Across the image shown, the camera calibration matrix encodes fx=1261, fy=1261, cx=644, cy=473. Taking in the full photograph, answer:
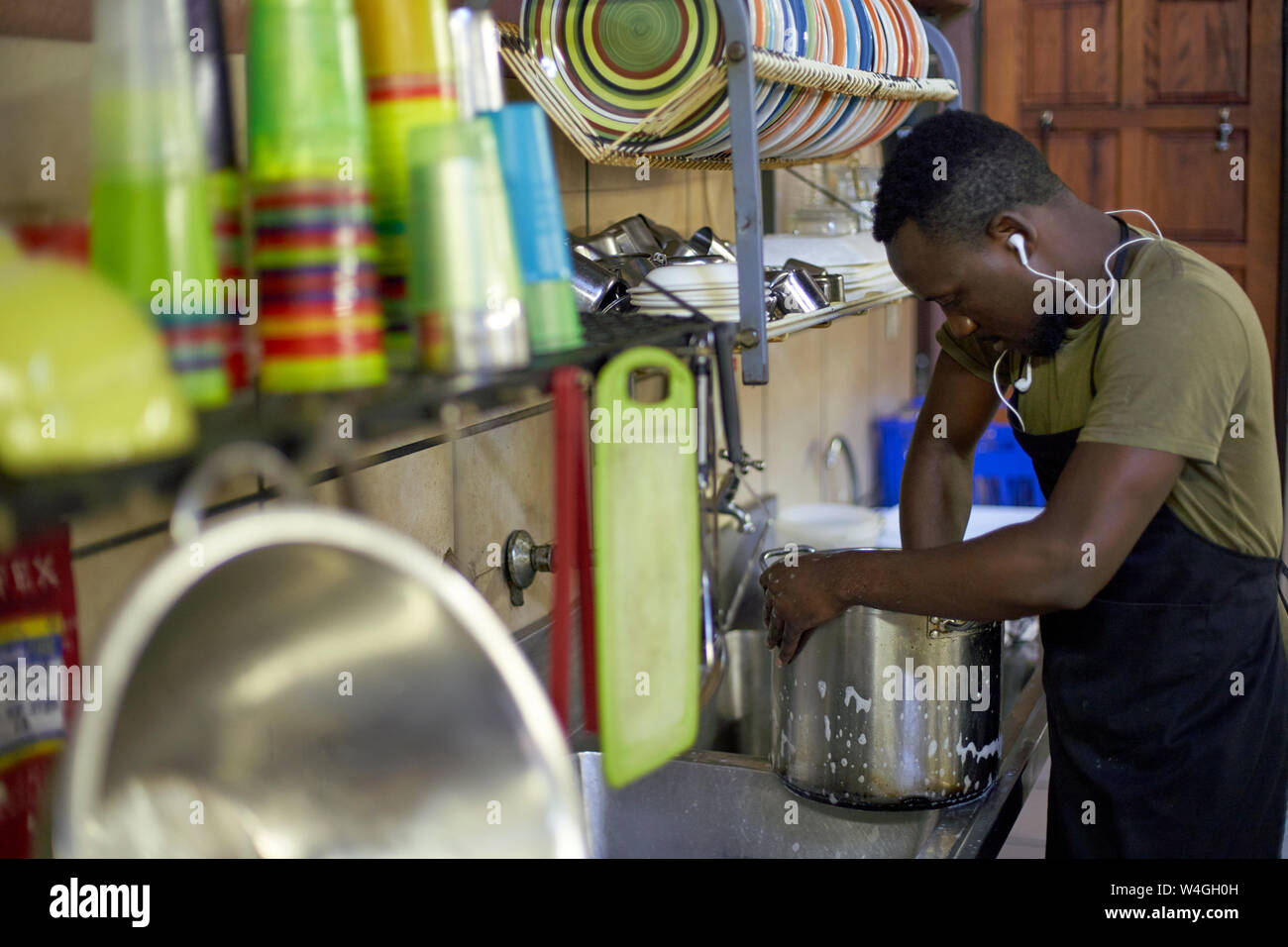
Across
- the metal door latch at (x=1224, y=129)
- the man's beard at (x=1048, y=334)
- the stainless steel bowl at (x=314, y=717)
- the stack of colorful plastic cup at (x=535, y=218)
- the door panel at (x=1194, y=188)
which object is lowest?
the stainless steel bowl at (x=314, y=717)

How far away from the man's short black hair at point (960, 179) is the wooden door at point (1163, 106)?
2.60 meters

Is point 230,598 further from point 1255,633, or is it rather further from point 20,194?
point 1255,633

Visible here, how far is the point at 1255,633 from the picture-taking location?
5.02ft

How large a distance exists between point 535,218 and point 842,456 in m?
2.42

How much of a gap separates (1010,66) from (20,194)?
3.62m

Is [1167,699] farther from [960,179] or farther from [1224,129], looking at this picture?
[1224,129]

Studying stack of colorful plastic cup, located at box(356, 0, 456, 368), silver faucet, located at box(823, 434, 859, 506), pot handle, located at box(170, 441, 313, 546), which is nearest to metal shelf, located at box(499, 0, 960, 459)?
stack of colorful plastic cup, located at box(356, 0, 456, 368)

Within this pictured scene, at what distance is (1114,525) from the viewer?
134 cm

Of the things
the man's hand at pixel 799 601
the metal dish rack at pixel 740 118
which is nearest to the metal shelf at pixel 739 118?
the metal dish rack at pixel 740 118

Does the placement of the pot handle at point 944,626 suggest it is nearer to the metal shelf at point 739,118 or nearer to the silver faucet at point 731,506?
the metal shelf at point 739,118

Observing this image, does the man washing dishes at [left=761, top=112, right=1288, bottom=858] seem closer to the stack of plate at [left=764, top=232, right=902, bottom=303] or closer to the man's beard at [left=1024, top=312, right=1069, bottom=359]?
the man's beard at [left=1024, top=312, right=1069, bottom=359]

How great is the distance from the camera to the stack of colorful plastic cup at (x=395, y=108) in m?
0.72
